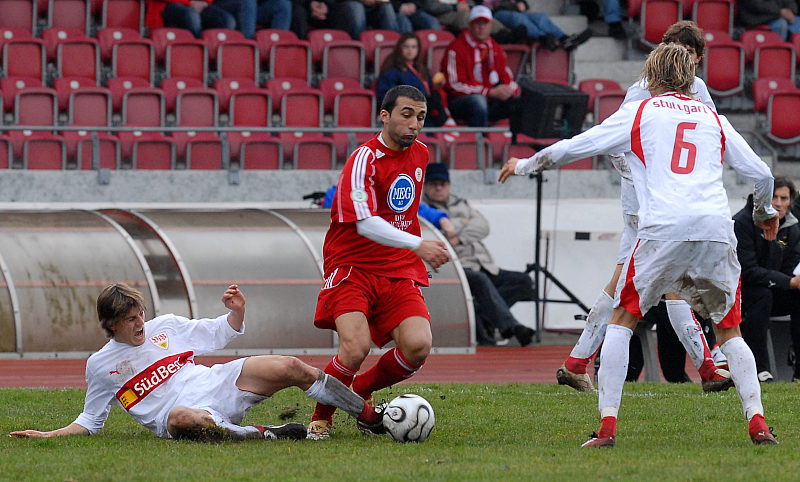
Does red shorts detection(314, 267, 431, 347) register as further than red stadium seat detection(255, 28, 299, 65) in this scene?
No

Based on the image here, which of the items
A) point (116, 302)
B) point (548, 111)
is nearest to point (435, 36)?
point (548, 111)

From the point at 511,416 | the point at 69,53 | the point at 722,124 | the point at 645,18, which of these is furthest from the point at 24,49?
the point at 722,124

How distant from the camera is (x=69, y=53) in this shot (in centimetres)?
1836

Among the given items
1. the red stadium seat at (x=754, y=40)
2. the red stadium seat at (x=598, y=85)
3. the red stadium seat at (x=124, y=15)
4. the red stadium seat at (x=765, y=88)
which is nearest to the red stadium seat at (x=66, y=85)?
the red stadium seat at (x=124, y=15)

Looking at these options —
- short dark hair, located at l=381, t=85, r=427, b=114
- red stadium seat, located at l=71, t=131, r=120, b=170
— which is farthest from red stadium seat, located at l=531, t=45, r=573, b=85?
short dark hair, located at l=381, t=85, r=427, b=114

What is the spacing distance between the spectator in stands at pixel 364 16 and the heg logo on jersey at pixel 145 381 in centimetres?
1357

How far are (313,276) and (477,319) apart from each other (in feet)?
7.23

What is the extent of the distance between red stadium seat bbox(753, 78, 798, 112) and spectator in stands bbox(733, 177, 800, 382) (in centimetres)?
860

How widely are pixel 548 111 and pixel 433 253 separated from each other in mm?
8157

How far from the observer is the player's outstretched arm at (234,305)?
279 inches

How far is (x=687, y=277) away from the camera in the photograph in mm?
6676

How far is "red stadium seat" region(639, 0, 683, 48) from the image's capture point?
21469 mm

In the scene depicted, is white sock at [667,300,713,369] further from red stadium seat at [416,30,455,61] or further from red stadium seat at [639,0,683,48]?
red stadium seat at [639,0,683,48]

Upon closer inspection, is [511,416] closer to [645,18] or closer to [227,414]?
[227,414]
